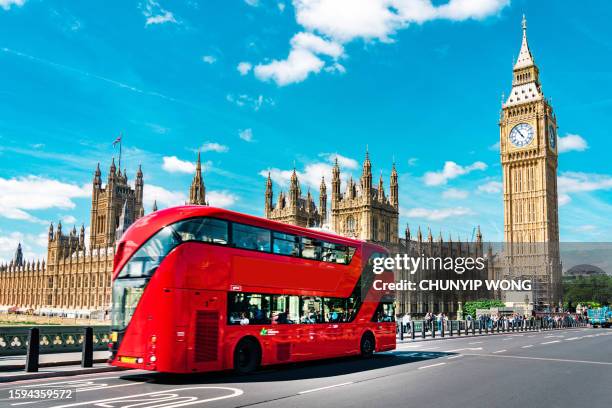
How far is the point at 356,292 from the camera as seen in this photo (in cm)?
1894

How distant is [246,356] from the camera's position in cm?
1499

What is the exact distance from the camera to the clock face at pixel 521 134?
3984 inches

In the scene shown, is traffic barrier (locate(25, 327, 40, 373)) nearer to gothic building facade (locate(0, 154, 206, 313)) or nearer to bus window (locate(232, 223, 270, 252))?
bus window (locate(232, 223, 270, 252))

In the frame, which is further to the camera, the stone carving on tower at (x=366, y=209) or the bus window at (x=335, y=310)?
the stone carving on tower at (x=366, y=209)

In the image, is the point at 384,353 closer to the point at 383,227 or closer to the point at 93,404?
the point at 93,404

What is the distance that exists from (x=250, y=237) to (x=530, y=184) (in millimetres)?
95757

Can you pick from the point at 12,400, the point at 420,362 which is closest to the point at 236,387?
the point at 12,400

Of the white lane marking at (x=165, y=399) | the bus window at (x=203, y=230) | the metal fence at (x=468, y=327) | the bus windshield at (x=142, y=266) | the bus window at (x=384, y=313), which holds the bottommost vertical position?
the metal fence at (x=468, y=327)

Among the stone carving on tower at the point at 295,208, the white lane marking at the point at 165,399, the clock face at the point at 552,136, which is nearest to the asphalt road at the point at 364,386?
the white lane marking at the point at 165,399

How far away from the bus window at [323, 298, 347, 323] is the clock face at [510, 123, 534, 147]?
9252 centimetres

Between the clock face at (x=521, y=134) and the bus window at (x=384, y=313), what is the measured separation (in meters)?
89.0

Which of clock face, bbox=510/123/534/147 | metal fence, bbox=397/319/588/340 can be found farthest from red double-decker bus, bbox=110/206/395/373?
clock face, bbox=510/123/534/147

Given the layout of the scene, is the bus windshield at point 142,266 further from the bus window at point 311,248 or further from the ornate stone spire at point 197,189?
the ornate stone spire at point 197,189

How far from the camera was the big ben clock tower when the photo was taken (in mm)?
98188
